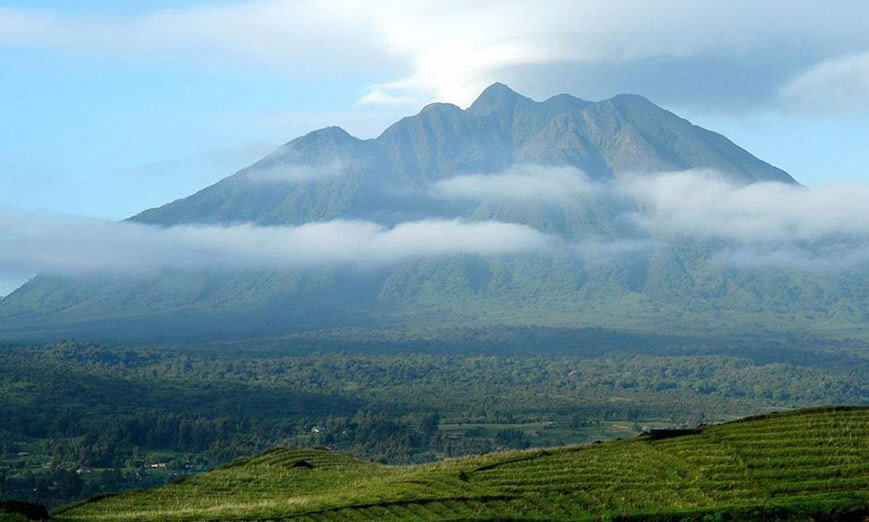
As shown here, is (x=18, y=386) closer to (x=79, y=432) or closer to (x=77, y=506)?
(x=79, y=432)

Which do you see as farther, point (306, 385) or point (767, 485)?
point (306, 385)

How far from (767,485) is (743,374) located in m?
127

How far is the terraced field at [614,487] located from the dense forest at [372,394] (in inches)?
1131

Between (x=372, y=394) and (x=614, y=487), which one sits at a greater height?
(x=614, y=487)

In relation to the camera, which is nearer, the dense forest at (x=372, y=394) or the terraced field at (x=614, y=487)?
the terraced field at (x=614, y=487)

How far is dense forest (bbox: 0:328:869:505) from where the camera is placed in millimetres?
80119

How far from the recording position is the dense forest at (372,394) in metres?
80.1

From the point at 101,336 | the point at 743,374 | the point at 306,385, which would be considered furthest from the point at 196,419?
the point at 101,336

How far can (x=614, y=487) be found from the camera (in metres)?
25.5

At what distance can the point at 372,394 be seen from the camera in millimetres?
126438

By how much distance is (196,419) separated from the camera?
322 feet

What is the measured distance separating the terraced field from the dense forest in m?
28.7

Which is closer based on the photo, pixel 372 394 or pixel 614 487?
pixel 614 487

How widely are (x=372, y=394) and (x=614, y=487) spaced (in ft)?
335
